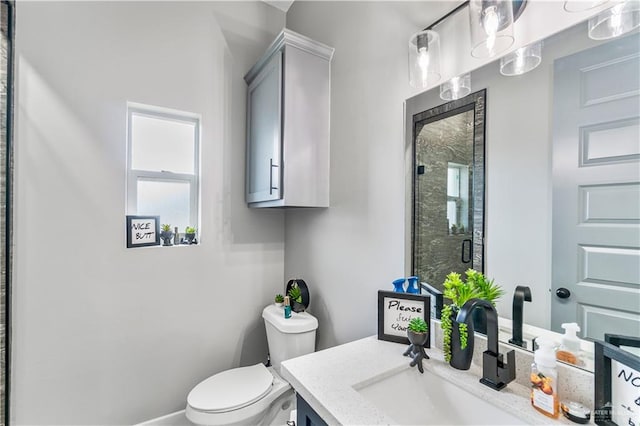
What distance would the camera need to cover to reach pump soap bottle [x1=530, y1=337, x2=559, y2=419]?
2.14 ft

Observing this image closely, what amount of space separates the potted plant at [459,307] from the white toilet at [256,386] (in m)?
0.88

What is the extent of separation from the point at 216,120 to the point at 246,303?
1.24 meters

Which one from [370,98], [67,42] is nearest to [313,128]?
[370,98]

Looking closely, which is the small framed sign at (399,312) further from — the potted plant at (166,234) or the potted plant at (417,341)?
the potted plant at (166,234)

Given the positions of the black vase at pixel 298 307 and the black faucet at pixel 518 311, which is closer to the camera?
the black faucet at pixel 518 311

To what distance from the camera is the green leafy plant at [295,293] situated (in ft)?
5.73

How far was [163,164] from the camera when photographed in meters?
1.85

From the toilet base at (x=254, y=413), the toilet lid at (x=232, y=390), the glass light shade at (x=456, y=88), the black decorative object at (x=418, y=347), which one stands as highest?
A: the glass light shade at (x=456, y=88)

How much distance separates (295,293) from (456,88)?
53.5 inches

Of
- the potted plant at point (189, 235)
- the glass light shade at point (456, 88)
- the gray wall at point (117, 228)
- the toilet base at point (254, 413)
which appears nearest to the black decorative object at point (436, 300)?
the glass light shade at point (456, 88)

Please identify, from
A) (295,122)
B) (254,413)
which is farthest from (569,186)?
(254,413)

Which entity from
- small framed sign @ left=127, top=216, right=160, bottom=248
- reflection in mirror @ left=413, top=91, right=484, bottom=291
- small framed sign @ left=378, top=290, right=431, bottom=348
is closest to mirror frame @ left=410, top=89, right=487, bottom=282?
reflection in mirror @ left=413, top=91, right=484, bottom=291

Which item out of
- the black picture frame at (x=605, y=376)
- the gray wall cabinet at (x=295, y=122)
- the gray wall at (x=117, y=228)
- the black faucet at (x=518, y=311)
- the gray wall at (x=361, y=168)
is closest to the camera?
the black picture frame at (x=605, y=376)

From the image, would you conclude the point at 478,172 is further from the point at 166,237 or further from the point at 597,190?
the point at 166,237
